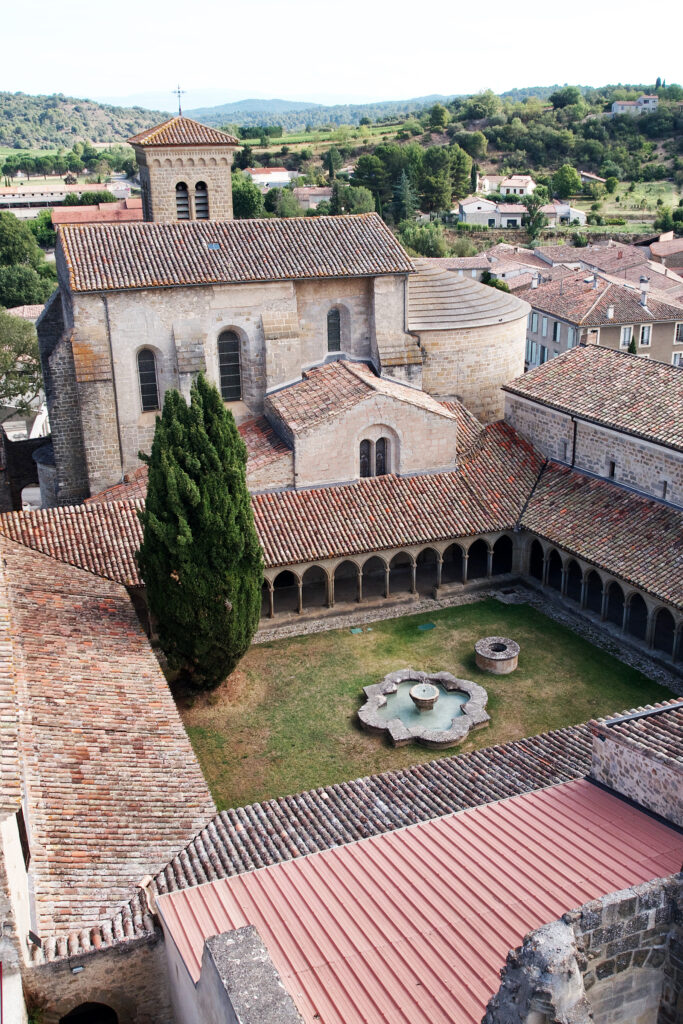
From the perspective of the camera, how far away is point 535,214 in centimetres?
10419

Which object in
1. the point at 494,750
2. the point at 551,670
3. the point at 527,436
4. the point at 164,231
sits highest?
the point at 164,231

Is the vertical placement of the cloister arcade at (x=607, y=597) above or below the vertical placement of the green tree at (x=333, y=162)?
below

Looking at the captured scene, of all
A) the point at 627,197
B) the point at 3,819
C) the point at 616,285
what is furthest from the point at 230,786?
the point at 627,197

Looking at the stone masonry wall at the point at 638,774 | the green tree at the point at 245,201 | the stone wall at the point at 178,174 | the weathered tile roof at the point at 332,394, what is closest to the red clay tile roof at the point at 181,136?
the stone wall at the point at 178,174

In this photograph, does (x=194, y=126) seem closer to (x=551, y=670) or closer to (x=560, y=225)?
(x=551, y=670)

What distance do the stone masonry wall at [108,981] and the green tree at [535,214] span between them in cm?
9962

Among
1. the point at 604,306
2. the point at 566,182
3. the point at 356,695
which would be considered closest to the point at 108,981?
the point at 356,695

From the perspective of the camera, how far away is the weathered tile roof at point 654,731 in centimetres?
1398

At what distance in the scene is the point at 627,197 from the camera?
11469 centimetres

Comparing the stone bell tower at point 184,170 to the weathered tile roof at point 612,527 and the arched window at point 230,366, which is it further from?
the weathered tile roof at point 612,527

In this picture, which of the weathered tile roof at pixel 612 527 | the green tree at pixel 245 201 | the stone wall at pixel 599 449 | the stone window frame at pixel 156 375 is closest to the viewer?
the weathered tile roof at pixel 612 527

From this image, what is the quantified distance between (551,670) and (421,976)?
46.8 ft

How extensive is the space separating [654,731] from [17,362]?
42078mm

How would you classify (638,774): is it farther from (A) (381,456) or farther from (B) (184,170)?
(B) (184,170)
